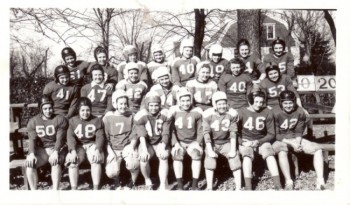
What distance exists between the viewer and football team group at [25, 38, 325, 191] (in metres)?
2.40

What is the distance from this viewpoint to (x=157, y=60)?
8.13ft

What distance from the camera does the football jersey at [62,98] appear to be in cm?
243

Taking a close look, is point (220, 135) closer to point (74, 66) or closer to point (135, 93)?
point (135, 93)

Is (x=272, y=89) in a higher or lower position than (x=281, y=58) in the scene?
lower

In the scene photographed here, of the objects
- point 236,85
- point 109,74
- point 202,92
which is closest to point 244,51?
point 236,85

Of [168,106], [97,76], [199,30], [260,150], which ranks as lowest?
[260,150]

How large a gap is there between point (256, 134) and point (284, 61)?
0.38m

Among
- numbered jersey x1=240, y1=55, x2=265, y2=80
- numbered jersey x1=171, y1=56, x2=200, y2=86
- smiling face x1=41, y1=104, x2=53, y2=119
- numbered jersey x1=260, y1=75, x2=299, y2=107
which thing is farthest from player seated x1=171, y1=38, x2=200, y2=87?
smiling face x1=41, y1=104, x2=53, y2=119

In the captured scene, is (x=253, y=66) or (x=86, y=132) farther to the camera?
(x=253, y=66)

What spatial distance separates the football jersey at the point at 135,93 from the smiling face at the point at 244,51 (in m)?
0.48

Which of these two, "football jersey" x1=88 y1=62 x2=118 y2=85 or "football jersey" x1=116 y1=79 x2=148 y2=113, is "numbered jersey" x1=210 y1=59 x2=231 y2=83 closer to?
"football jersey" x1=116 y1=79 x2=148 y2=113

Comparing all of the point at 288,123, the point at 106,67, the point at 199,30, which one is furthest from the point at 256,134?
the point at 106,67

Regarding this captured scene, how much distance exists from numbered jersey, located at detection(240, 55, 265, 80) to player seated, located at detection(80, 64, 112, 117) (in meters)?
0.65
